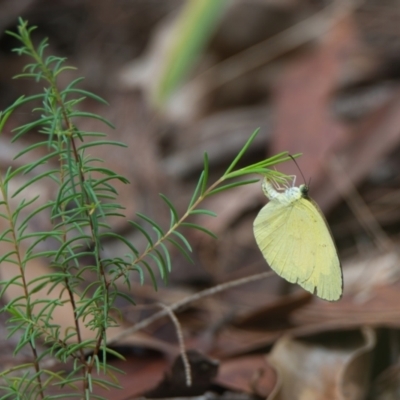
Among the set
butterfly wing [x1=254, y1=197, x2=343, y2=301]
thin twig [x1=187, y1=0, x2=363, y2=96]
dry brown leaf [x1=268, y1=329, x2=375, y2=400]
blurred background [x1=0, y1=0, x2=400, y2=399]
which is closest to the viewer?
butterfly wing [x1=254, y1=197, x2=343, y2=301]

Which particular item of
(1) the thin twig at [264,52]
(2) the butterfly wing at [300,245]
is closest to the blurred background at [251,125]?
(1) the thin twig at [264,52]

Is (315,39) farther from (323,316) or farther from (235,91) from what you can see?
(323,316)

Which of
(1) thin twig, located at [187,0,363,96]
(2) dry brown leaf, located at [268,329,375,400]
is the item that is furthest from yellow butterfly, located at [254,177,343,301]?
(1) thin twig, located at [187,0,363,96]

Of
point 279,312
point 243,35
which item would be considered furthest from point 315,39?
point 279,312

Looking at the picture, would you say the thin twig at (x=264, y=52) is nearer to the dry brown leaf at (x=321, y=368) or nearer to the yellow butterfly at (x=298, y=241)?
the dry brown leaf at (x=321, y=368)

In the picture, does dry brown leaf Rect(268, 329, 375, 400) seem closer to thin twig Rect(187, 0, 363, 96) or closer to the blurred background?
the blurred background
